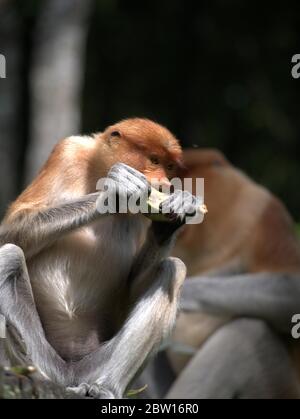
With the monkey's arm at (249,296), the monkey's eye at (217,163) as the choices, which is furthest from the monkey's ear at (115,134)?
the monkey's eye at (217,163)

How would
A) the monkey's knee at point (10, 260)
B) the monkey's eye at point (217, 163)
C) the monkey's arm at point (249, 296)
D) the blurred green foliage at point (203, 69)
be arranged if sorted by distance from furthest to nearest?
the blurred green foliage at point (203, 69) → the monkey's eye at point (217, 163) → the monkey's arm at point (249, 296) → the monkey's knee at point (10, 260)

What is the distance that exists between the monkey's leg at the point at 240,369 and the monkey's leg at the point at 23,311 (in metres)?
2.62

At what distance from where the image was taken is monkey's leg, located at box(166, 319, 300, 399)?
7.03m

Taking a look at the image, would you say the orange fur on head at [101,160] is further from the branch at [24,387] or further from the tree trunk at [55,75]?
the tree trunk at [55,75]

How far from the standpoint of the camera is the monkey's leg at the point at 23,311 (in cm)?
437

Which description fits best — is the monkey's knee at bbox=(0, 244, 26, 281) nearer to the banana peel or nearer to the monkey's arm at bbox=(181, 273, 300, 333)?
the banana peel

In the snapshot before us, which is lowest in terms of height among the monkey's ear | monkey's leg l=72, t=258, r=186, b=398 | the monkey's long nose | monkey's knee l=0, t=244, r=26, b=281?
monkey's leg l=72, t=258, r=186, b=398

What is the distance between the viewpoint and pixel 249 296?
7492 millimetres

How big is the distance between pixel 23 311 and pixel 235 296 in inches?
132

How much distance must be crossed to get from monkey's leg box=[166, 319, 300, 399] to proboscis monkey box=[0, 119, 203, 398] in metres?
2.39

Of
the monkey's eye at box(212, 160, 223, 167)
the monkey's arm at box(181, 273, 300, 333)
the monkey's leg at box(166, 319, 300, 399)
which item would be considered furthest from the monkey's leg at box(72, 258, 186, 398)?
the monkey's eye at box(212, 160, 223, 167)

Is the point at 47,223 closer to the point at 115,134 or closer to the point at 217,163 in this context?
the point at 115,134

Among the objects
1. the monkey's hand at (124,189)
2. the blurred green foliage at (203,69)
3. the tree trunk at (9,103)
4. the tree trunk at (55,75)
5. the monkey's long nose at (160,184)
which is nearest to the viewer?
the monkey's hand at (124,189)

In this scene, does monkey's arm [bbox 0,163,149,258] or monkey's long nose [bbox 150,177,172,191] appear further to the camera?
monkey's long nose [bbox 150,177,172,191]
